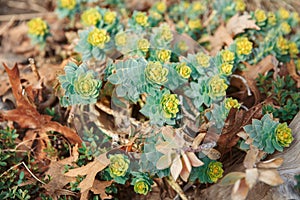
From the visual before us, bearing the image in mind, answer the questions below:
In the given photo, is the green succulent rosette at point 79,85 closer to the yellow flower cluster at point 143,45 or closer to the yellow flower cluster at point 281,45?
the yellow flower cluster at point 143,45

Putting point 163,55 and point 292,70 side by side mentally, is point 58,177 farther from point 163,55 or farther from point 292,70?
point 292,70

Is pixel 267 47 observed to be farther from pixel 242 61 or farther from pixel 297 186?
pixel 297 186

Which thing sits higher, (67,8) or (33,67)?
(67,8)

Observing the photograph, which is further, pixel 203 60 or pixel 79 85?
pixel 203 60

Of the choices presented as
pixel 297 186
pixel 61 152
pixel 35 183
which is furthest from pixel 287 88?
pixel 35 183

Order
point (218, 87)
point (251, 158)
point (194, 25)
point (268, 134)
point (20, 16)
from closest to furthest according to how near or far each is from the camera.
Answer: point (251, 158) → point (268, 134) → point (218, 87) → point (194, 25) → point (20, 16)

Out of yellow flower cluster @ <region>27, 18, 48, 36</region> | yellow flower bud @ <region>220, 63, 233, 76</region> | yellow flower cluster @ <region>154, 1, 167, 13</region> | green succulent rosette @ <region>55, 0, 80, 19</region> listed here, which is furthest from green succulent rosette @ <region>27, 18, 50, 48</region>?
yellow flower bud @ <region>220, 63, 233, 76</region>

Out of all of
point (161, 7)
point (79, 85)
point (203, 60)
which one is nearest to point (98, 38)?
point (79, 85)
